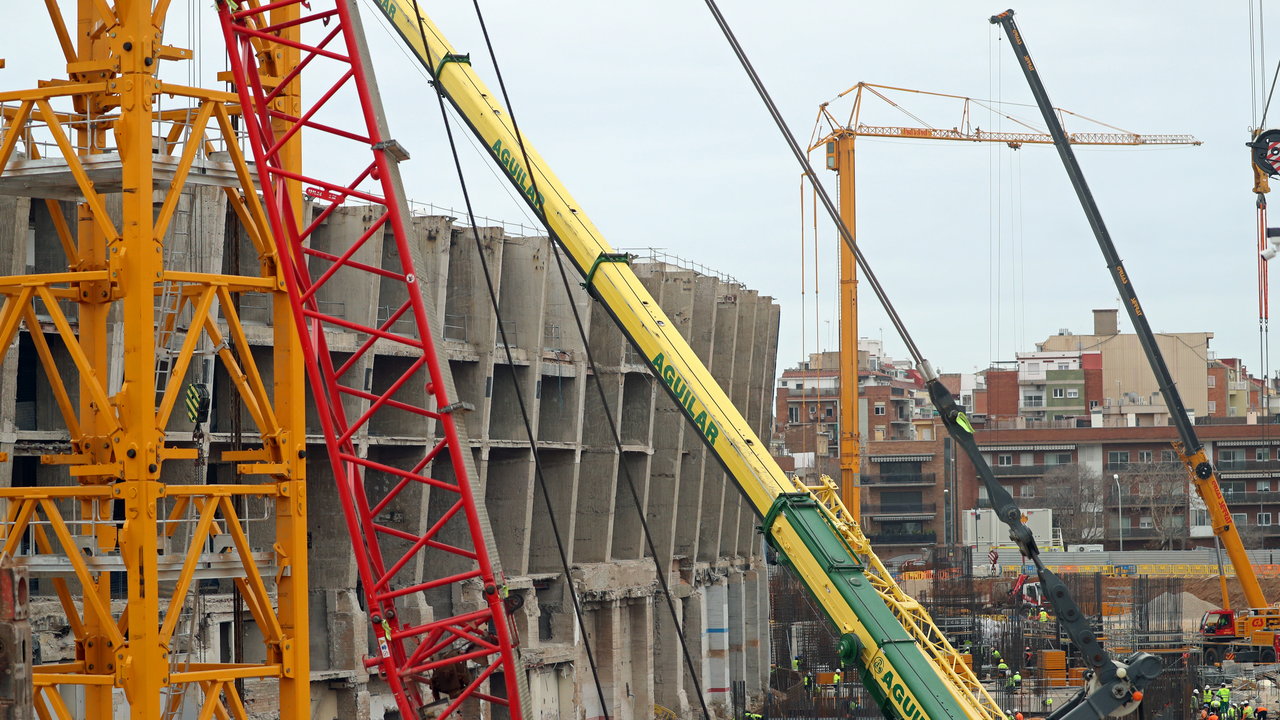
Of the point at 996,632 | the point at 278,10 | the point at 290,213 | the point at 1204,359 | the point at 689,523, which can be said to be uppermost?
the point at 1204,359

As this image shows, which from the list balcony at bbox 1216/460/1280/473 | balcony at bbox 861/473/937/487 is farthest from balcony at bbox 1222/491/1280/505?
balcony at bbox 861/473/937/487

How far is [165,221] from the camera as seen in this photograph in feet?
61.0

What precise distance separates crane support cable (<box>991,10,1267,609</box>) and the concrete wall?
12.9 metres

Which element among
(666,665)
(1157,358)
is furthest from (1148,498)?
(1157,358)

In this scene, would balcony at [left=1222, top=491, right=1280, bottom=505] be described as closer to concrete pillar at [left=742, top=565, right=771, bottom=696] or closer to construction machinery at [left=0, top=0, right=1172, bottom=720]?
concrete pillar at [left=742, top=565, right=771, bottom=696]

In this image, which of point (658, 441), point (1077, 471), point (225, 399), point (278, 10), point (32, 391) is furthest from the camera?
point (1077, 471)

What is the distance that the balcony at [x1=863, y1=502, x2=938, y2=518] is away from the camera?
390ft

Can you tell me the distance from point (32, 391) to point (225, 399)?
397 cm

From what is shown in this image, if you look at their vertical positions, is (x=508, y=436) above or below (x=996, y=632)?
Answer: above

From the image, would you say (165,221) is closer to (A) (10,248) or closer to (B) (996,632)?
(A) (10,248)

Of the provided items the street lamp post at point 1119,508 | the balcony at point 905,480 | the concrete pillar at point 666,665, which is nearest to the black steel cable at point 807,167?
the concrete pillar at point 666,665

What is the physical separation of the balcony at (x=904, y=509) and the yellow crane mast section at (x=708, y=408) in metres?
97.7

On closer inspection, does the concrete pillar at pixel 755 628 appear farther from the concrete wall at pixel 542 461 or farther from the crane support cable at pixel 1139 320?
the crane support cable at pixel 1139 320

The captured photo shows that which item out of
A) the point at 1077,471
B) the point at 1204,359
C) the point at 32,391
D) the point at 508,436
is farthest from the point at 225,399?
the point at 1204,359
